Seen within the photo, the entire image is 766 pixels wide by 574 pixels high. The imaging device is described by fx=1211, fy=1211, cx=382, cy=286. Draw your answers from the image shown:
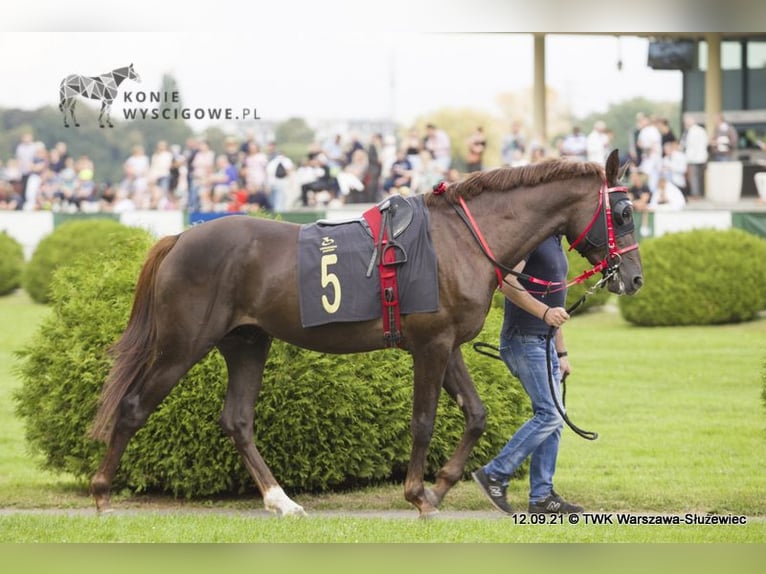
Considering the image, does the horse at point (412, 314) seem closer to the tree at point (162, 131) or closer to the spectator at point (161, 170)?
the spectator at point (161, 170)

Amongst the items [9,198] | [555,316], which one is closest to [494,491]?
[555,316]

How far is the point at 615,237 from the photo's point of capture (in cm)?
667

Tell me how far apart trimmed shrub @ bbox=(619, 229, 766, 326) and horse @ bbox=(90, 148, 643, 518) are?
10.8m

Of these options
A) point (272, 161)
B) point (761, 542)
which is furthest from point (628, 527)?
point (272, 161)

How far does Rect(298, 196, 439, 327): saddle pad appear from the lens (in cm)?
653

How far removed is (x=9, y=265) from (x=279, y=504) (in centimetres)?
Answer: 1664

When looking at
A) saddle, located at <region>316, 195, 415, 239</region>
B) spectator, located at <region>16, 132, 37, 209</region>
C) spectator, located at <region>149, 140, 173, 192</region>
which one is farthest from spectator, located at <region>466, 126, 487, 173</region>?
saddle, located at <region>316, 195, 415, 239</region>

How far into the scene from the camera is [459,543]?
6.15 metres

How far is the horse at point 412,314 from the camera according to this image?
662 centimetres

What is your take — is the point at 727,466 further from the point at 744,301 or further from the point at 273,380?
the point at 744,301

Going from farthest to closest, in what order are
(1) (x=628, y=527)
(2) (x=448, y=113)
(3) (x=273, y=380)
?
1. (2) (x=448, y=113)
2. (3) (x=273, y=380)
3. (1) (x=628, y=527)

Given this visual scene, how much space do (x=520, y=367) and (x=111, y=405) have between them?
2.34 metres

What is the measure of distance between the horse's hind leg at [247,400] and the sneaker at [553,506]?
138 centimetres

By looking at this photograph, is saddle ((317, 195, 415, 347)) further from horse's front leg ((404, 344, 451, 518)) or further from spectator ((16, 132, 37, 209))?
spectator ((16, 132, 37, 209))
